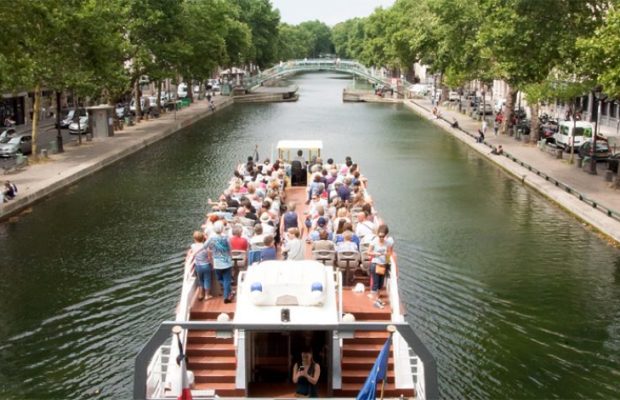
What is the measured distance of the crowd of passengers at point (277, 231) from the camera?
640 inches

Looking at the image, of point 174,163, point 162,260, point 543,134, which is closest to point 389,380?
point 162,260

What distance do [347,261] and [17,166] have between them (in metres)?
30.3

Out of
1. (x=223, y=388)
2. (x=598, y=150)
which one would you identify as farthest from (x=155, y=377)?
(x=598, y=150)

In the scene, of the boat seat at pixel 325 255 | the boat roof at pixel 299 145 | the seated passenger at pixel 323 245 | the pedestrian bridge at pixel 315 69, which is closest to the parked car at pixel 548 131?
the boat roof at pixel 299 145

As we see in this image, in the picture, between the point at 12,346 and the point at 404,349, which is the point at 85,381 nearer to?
the point at 12,346

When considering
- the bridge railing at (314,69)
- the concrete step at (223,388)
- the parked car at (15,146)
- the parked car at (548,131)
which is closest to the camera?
the concrete step at (223,388)

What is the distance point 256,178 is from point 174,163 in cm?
2086

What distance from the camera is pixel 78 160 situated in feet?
151

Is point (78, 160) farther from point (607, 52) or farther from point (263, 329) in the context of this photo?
point (263, 329)

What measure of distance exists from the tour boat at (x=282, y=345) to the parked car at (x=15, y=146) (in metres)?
35.1

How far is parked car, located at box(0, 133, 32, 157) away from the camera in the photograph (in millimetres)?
47062

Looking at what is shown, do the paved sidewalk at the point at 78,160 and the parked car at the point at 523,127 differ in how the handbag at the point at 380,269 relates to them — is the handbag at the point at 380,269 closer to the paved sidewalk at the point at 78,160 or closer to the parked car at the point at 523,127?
the paved sidewalk at the point at 78,160

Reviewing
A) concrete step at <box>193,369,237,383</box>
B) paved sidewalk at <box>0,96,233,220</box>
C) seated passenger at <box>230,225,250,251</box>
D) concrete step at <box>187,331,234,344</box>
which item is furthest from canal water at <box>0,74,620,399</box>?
seated passenger at <box>230,225,250,251</box>

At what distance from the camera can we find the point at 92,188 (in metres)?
39.1
